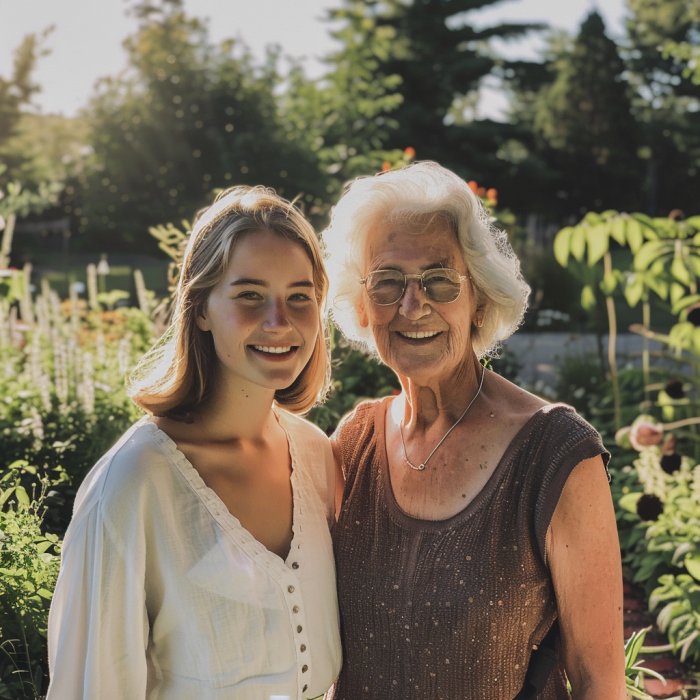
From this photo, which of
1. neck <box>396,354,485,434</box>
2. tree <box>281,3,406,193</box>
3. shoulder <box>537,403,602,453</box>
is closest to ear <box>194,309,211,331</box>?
neck <box>396,354,485,434</box>

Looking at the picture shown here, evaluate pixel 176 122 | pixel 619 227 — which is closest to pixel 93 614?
pixel 619 227

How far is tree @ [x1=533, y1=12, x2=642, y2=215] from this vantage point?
3000 centimetres

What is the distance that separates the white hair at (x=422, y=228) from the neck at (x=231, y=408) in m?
0.53

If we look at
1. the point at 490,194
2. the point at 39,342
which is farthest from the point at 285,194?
the point at 39,342

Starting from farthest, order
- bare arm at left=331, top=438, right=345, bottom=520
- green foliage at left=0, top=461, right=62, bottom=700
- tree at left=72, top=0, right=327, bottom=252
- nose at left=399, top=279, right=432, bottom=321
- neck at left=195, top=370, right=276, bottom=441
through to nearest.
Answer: tree at left=72, top=0, right=327, bottom=252, bare arm at left=331, top=438, right=345, bottom=520, green foliage at left=0, top=461, right=62, bottom=700, nose at left=399, top=279, right=432, bottom=321, neck at left=195, top=370, right=276, bottom=441

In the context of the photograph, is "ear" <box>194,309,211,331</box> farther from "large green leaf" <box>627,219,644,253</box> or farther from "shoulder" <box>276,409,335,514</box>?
"large green leaf" <box>627,219,644,253</box>

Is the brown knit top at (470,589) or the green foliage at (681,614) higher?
the brown knit top at (470,589)

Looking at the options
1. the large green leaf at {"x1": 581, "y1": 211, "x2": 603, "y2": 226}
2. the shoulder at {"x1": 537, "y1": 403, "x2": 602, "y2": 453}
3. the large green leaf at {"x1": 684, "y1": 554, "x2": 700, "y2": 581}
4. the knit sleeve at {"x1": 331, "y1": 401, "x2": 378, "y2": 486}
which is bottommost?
the large green leaf at {"x1": 684, "y1": 554, "x2": 700, "y2": 581}

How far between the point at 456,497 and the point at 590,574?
0.38m

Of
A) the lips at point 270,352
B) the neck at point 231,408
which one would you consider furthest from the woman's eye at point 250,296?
the neck at point 231,408

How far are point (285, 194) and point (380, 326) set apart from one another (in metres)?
10.7

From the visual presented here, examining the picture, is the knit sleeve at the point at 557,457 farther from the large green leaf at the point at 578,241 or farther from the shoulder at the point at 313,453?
the large green leaf at the point at 578,241

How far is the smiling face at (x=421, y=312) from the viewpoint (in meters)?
2.11

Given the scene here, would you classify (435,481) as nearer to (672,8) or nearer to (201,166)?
(201,166)
